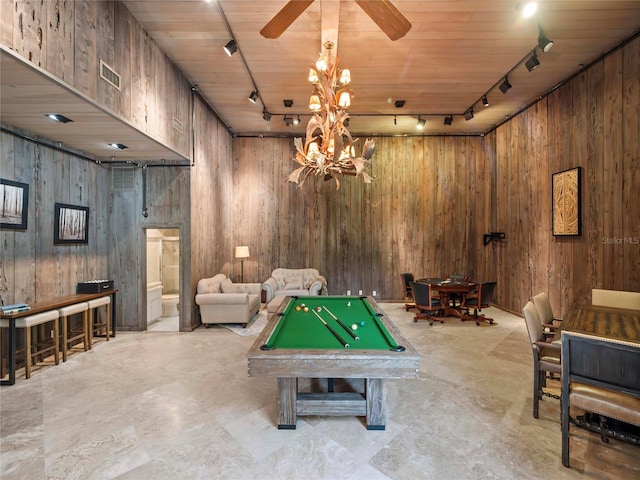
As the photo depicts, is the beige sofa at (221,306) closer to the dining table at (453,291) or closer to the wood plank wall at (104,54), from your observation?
the wood plank wall at (104,54)

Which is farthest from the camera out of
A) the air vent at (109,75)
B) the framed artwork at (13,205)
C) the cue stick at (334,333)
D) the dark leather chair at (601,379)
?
the framed artwork at (13,205)

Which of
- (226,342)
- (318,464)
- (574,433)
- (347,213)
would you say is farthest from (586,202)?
(226,342)

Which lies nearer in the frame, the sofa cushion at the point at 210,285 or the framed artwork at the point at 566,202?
the framed artwork at the point at 566,202

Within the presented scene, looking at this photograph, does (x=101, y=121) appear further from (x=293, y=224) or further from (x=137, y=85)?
(x=293, y=224)

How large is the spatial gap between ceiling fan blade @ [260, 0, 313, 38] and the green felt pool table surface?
2805 millimetres

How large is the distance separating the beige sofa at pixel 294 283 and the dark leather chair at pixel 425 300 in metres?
1.96

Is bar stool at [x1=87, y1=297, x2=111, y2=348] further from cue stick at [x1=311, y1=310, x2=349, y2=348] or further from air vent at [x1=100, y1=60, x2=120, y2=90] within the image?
cue stick at [x1=311, y1=310, x2=349, y2=348]

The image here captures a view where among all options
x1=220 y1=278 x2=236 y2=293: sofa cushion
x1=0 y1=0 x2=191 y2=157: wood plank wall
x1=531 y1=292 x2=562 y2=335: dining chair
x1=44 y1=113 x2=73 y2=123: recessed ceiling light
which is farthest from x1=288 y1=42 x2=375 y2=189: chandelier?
x1=220 y1=278 x2=236 y2=293: sofa cushion

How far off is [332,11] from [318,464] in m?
4.15

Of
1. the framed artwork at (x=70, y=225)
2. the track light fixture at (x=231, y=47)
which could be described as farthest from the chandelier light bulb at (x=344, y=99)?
the framed artwork at (x=70, y=225)

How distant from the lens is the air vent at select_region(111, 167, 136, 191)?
5164 mm

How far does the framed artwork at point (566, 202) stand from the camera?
4633 mm

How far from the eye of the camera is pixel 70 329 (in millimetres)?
4465

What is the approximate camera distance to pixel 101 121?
132 inches
